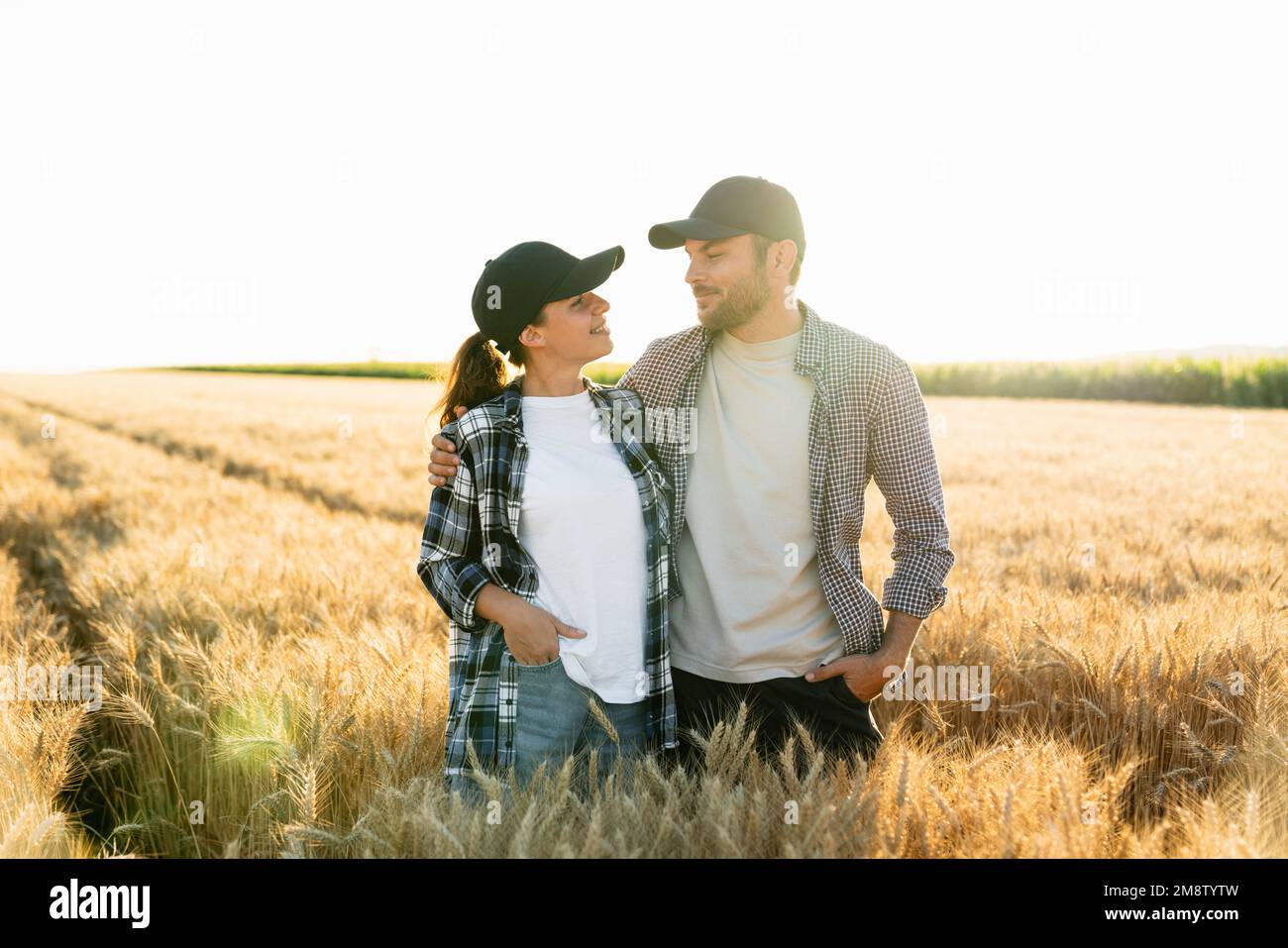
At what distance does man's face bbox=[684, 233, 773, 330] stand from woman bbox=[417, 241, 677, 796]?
0.28 m

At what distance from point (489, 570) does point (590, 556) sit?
26cm

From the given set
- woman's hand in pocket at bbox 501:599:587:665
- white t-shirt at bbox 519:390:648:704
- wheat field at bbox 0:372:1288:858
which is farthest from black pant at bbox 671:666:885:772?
woman's hand in pocket at bbox 501:599:587:665

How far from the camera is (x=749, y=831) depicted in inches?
74.0

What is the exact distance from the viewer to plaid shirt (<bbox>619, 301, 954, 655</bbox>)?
263cm

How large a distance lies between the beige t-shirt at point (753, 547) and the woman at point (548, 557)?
216 mm

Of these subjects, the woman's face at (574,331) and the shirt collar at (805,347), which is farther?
the shirt collar at (805,347)

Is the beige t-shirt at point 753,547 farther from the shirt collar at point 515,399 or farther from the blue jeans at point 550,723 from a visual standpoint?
the blue jeans at point 550,723

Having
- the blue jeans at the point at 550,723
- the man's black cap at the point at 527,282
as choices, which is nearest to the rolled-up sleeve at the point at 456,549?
the blue jeans at the point at 550,723

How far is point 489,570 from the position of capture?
235cm

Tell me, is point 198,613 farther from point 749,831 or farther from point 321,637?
point 749,831

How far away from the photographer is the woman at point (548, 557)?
2.30 metres

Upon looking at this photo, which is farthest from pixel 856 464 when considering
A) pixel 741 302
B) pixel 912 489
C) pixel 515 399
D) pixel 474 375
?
pixel 474 375
